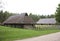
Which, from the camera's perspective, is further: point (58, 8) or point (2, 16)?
point (2, 16)

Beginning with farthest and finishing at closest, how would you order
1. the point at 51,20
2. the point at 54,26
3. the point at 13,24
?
1. the point at 51,20
2. the point at 13,24
3. the point at 54,26

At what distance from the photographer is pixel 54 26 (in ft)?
181

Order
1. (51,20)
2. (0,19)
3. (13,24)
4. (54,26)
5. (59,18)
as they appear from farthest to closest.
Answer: (51,20), (0,19), (59,18), (13,24), (54,26)

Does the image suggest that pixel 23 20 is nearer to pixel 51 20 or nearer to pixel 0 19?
pixel 0 19

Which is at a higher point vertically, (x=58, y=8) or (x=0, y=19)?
(x=58, y=8)

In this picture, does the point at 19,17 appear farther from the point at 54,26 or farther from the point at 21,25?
the point at 54,26

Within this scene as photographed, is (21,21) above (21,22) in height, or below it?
above

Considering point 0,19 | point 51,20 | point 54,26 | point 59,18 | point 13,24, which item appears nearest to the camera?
point 54,26

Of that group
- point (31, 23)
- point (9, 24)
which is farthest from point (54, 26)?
point (9, 24)

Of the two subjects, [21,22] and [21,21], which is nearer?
[21,22]

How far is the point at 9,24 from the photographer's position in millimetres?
60062

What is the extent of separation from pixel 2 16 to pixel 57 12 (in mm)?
32100

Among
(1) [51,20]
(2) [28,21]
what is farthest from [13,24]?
(1) [51,20]

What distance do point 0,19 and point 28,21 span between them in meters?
28.1
